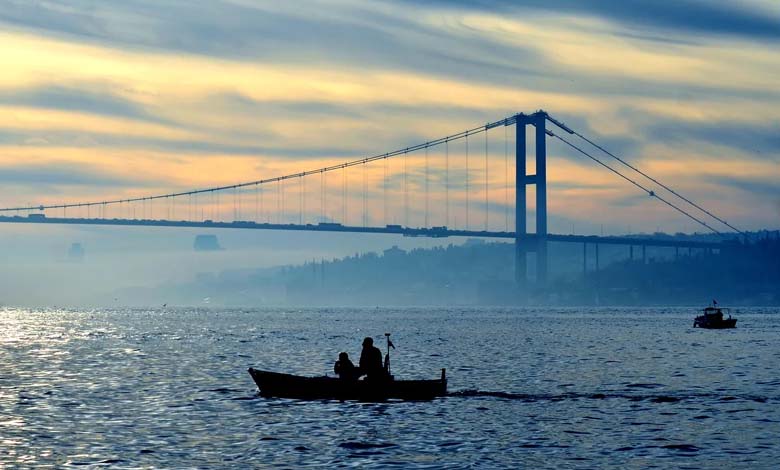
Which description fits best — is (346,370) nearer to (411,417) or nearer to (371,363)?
(371,363)

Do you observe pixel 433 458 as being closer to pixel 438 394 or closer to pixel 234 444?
pixel 234 444

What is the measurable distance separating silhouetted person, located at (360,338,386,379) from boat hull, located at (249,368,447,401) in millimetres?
255

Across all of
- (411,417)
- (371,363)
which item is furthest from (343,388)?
(411,417)

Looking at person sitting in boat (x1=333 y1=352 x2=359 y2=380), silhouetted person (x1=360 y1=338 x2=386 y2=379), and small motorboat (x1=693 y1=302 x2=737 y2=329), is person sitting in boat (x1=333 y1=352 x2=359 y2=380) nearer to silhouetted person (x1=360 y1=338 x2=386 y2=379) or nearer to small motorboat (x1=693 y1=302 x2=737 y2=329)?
silhouetted person (x1=360 y1=338 x2=386 y2=379)

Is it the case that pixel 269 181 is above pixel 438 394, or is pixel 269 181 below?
above

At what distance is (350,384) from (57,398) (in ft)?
33.4

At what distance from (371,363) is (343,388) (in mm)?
1389

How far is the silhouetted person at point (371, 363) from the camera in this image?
3811 cm

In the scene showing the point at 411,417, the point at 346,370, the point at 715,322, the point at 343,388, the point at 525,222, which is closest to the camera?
the point at 411,417

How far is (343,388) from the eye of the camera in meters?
39.1

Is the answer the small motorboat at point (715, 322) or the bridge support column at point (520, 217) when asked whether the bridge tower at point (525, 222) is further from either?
the small motorboat at point (715, 322)

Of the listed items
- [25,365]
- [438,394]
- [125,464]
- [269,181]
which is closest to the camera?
[125,464]

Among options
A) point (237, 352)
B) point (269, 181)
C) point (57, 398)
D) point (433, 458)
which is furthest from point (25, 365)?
point (269, 181)

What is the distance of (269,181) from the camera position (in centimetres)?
19438
